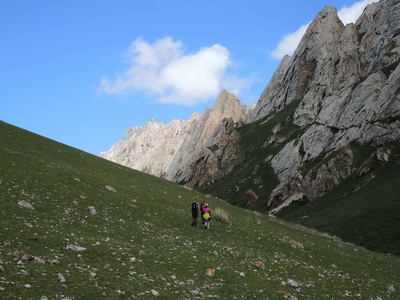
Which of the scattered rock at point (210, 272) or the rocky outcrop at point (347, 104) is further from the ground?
the rocky outcrop at point (347, 104)

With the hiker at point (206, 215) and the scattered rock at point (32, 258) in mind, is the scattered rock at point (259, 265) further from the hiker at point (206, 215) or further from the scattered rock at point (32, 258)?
the scattered rock at point (32, 258)

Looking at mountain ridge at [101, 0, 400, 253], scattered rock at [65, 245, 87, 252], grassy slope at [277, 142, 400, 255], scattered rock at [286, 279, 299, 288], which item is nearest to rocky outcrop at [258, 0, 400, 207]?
mountain ridge at [101, 0, 400, 253]

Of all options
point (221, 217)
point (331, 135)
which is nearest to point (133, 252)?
point (221, 217)

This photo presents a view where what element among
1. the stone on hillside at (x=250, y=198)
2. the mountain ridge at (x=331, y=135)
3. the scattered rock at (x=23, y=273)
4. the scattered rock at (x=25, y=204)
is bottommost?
the scattered rock at (x=23, y=273)

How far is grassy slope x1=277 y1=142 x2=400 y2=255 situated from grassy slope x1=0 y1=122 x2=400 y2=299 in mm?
29763

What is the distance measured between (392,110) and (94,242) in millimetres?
109682

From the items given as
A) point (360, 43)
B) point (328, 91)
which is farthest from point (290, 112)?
point (360, 43)

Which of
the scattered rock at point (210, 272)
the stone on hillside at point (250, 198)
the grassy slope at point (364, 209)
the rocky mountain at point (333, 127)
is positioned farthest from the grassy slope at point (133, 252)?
the stone on hillside at point (250, 198)

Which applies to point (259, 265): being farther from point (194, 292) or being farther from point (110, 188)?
point (110, 188)

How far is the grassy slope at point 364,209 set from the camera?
2490 inches

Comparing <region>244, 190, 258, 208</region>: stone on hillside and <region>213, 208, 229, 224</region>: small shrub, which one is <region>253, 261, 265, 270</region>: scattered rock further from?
<region>244, 190, 258, 208</region>: stone on hillside

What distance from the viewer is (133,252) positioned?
19.5 metres

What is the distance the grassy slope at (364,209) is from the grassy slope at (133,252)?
29.8m

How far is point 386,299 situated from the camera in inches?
788
